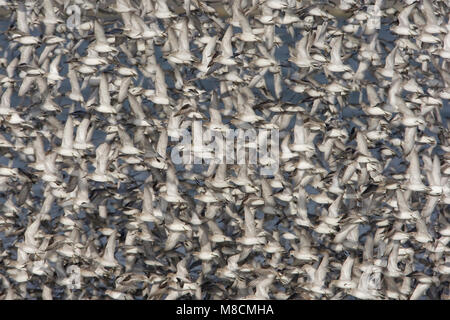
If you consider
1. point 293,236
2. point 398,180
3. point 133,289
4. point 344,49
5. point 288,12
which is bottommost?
point 133,289

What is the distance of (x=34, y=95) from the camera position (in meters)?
18.2

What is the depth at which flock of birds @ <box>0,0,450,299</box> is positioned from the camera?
16734 millimetres

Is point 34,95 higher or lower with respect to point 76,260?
higher

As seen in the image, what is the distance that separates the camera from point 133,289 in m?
17.3

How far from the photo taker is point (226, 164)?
56.1 feet

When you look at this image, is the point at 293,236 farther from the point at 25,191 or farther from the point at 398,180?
the point at 25,191

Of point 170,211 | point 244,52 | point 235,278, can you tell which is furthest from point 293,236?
point 244,52

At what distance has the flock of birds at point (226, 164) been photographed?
16.7 meters

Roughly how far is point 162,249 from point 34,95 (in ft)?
15.2

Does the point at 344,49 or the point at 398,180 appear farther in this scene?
the point at 344,49
